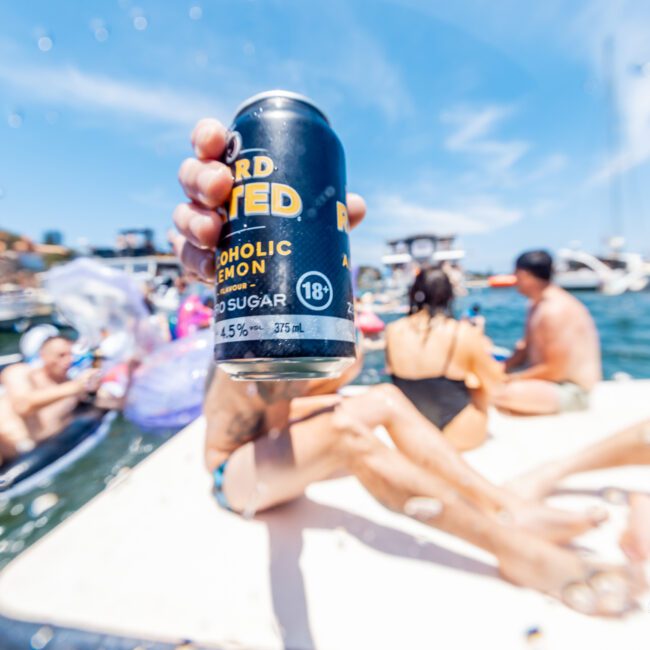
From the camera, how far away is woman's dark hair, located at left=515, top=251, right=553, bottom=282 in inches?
96.6

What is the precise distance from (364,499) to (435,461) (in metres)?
0.38

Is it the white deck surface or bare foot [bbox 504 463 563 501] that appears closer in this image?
the white deck surface

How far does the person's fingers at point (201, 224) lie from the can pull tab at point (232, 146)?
102 millimetres

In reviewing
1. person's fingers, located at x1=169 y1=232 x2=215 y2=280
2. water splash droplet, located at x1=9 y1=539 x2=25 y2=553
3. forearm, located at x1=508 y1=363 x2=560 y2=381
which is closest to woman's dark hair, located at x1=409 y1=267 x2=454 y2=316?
forearm, located at x1=508 y1=363 x2=560 y2=381

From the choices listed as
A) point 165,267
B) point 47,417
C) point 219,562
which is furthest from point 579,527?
point 165,267

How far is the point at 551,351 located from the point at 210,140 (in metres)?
2.42

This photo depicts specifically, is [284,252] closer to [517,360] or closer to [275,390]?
[275,390]

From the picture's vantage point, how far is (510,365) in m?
3.11

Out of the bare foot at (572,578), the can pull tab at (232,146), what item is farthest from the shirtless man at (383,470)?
the can pull tab at (232,146)

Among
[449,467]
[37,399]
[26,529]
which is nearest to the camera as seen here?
[449,467]

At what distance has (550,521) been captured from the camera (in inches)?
41.7

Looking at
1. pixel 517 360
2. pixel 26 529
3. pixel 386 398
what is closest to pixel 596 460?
pixel 386 398

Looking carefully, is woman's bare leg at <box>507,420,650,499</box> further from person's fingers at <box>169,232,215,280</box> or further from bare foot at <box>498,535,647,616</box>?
person's fingers at <box>169,232,215,280</box>

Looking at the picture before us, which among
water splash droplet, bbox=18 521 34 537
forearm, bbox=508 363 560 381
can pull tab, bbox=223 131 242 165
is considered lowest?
water splash droplet, bbox=18 521 34 537
